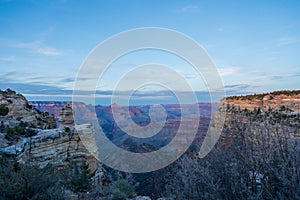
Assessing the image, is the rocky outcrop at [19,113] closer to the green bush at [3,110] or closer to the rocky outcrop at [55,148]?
the green bush at [3,110]

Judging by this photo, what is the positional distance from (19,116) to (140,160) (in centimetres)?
792

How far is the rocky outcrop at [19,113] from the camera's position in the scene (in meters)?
15.1

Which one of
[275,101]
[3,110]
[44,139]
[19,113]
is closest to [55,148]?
[44,139]

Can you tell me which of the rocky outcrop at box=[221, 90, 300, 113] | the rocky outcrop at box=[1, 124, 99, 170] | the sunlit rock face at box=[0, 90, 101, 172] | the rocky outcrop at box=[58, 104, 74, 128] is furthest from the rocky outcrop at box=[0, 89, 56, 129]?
the rocky outcrop at box=[221, 90, 300, 113]

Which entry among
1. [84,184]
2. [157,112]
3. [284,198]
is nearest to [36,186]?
[84,184]

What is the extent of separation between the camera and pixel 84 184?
9422 mm

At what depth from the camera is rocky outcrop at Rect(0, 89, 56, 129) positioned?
15.1 metres

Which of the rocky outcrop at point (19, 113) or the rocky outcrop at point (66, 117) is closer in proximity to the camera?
the rocky outcrop at point (19, 113)

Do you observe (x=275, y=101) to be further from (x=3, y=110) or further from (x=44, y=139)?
(x=3, y=110)

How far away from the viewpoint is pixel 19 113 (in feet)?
52.9

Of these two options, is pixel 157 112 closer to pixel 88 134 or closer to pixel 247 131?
pixel 88 134

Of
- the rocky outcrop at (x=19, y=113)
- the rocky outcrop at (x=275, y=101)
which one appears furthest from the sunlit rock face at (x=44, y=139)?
the rocky outcrop at (x=275, y=101)

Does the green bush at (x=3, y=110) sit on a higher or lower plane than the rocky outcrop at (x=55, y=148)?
higher

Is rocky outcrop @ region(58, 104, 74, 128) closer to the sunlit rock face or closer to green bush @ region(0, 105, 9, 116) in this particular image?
the sunlit rock face
